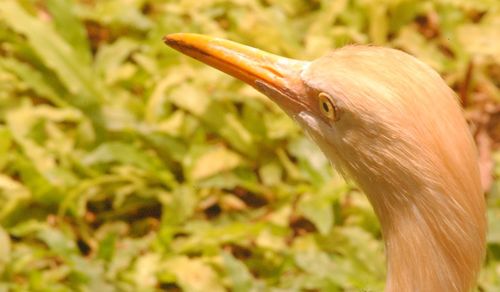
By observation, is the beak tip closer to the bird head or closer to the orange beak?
the orange beak

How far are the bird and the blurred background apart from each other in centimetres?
127

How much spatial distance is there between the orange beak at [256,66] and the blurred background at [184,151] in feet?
3.75

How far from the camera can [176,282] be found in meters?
3.75

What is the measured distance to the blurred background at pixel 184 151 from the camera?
376 cm

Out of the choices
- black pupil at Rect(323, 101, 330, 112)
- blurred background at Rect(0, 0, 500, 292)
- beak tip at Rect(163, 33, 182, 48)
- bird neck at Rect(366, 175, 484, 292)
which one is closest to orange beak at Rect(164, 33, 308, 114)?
beak tip at Rect(163, 33, 182, 48)

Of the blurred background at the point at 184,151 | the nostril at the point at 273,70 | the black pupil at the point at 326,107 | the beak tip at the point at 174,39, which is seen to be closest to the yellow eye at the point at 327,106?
the black pupil at the point at 326,107

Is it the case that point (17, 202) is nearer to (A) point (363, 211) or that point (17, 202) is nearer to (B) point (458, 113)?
(A) point (363, 211)

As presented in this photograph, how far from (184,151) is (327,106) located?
1831 millimetres

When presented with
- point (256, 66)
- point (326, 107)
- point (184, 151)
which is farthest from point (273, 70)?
point (184, 151)

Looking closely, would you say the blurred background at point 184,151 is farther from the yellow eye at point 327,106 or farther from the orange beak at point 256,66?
the yellow eye at point 327,106

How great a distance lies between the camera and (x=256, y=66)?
2678mm

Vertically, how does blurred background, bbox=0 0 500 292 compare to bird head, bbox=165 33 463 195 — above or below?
above

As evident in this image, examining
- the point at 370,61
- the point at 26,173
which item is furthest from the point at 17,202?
the point at 370,61

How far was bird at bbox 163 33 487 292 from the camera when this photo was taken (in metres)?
2.22
